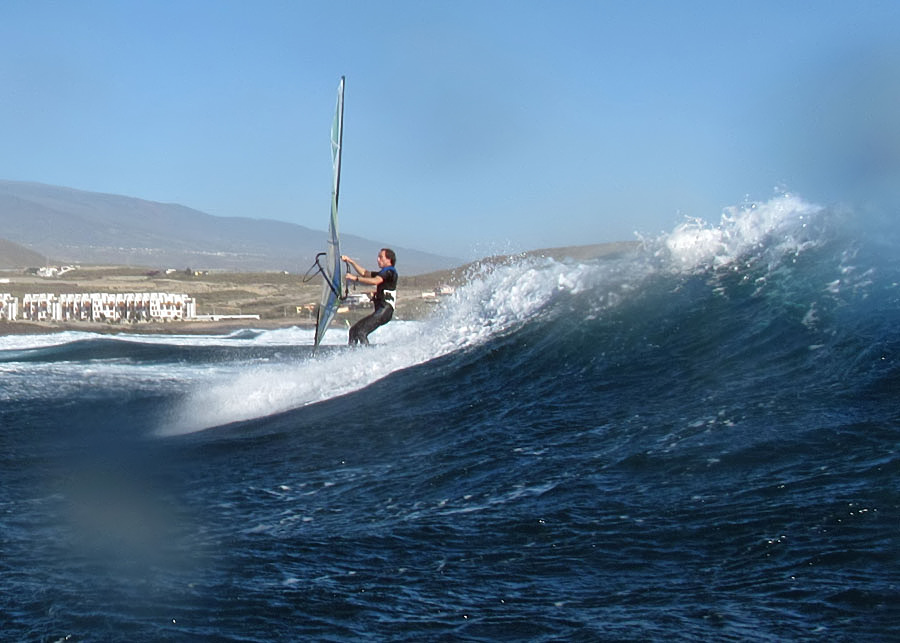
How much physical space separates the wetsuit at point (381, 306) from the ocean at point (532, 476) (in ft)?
1.12

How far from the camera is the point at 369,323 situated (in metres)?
9.82

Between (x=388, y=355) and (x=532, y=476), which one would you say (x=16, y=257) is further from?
(x=532, y=476)

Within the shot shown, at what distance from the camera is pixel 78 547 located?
15.8 ft

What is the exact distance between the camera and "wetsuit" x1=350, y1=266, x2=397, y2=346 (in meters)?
9.34

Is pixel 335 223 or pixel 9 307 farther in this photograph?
pixel 9 307

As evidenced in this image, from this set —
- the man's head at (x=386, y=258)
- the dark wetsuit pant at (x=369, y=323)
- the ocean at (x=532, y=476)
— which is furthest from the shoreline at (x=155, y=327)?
the man's head at (x=386, y=258)

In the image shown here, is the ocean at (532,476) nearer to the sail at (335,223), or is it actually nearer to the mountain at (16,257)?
the sail at (335,223)

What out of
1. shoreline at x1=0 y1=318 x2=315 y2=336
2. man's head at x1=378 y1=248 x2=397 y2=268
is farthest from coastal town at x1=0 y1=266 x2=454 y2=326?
man's head at x1=378 y1=248 x2=397 y2=268

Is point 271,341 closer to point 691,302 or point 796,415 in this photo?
point 691,302

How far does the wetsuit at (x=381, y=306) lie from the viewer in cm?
934

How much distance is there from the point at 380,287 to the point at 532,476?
163 inches

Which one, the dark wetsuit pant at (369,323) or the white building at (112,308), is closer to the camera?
the dark wetsuit pant at (369,323)

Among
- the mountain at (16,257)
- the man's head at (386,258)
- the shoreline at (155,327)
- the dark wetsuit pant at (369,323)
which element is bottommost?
the shoreline at (155,327)

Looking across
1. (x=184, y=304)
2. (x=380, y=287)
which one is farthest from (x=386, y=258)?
(x=184, y=304)
